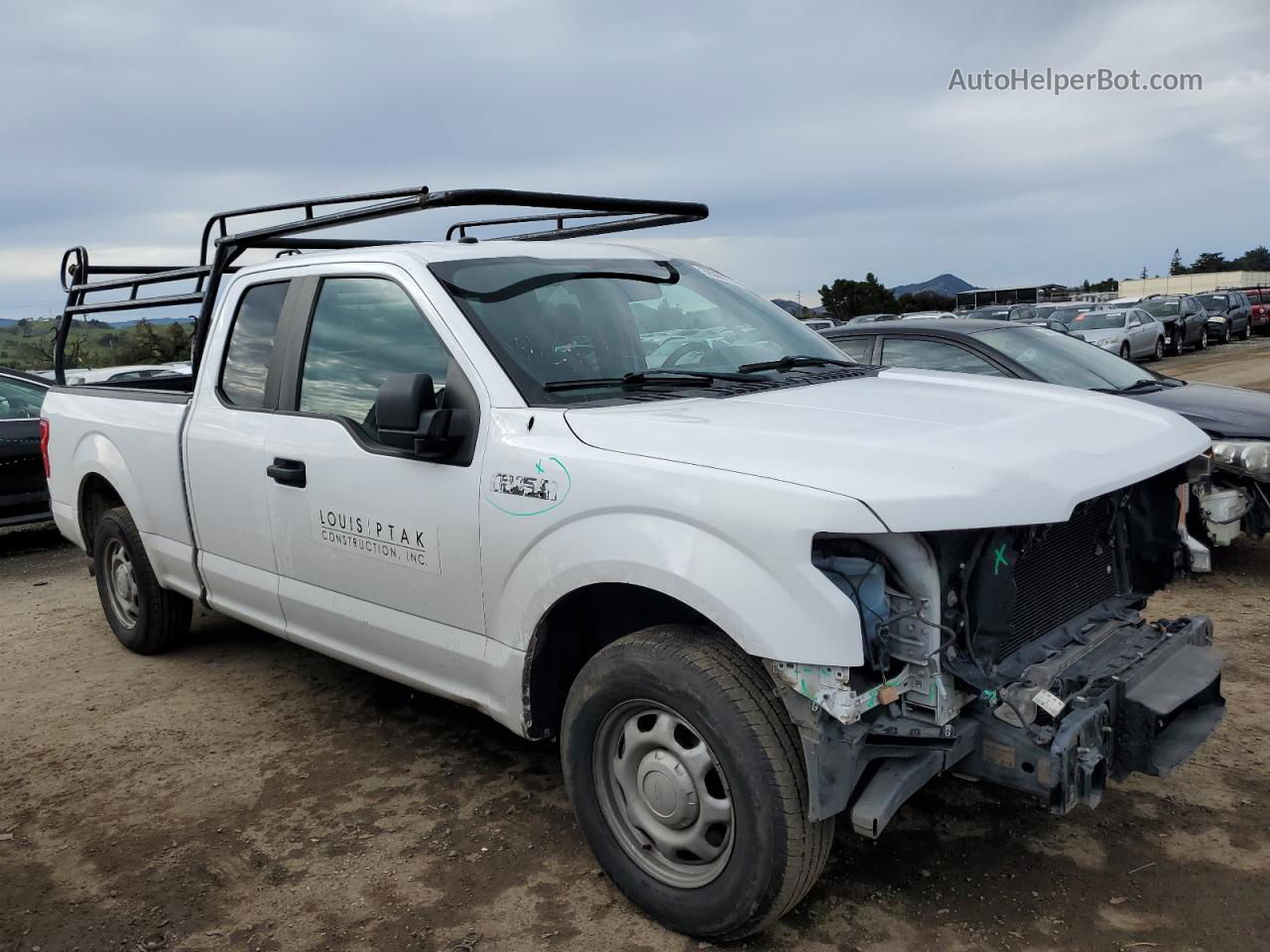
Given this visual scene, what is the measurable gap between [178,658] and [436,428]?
332 centimetres

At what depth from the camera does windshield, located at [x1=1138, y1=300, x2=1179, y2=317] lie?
29969mm

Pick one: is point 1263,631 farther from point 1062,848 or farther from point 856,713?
point 856,713

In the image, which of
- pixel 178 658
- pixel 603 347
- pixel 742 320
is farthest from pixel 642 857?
pixel 178 658

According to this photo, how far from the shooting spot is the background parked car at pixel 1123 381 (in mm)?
6020

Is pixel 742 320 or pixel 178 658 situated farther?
pixel 178 658

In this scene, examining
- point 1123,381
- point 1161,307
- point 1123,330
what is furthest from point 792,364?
point 1161,307

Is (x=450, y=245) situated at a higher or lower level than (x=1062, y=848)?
higher

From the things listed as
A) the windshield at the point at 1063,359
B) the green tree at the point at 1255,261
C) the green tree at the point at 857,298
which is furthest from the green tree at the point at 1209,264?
the windshield at the point at 1063,359

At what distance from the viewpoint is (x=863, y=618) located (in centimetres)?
263

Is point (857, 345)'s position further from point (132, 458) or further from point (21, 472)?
point (21, 472)

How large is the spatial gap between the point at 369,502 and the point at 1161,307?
103 feet

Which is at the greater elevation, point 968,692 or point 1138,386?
point 1138,386

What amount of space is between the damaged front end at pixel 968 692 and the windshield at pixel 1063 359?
12.7 ft

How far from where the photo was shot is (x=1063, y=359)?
696 cm
